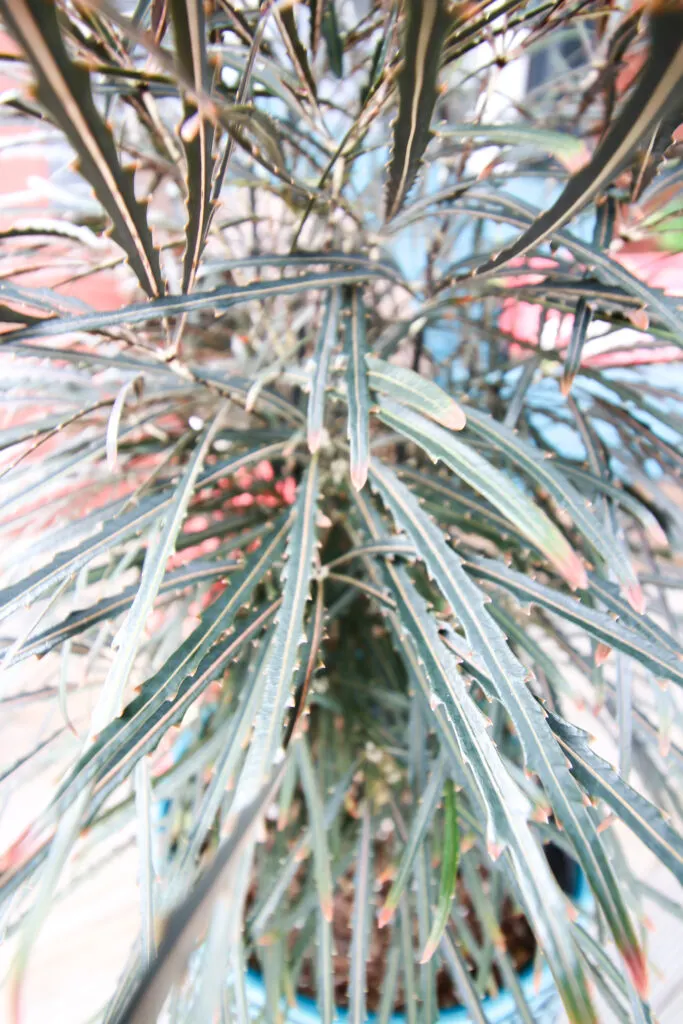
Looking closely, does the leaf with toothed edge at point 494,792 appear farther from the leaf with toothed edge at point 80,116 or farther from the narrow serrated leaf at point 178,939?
the leaf with toothed edge at point 80,116

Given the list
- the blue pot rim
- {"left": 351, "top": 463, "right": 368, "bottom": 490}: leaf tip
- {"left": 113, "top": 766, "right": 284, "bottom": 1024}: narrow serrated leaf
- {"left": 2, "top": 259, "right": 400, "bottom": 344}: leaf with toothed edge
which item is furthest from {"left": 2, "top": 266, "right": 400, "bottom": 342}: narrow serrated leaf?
the blue pot rim

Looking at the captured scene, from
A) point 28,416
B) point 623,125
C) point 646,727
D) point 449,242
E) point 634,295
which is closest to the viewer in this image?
point 623,125

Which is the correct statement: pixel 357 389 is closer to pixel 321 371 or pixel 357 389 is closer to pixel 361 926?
pixel 321 371

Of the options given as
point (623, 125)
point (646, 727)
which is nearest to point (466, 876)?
point (646, 727)

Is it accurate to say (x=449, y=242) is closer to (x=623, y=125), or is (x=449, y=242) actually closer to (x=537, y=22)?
(x=537, y=22)

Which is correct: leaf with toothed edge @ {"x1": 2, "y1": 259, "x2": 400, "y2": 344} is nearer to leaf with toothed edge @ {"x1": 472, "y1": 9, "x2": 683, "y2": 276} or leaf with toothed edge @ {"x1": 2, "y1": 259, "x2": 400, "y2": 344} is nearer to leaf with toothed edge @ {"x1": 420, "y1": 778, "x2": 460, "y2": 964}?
leaf with toothed edge @ {"x1": 472, "y1": 9, "x2": 683, "y2": 276}

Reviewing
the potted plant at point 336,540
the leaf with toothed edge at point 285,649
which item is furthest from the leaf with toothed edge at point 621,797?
the leaf with toothed edge at point 285,649
